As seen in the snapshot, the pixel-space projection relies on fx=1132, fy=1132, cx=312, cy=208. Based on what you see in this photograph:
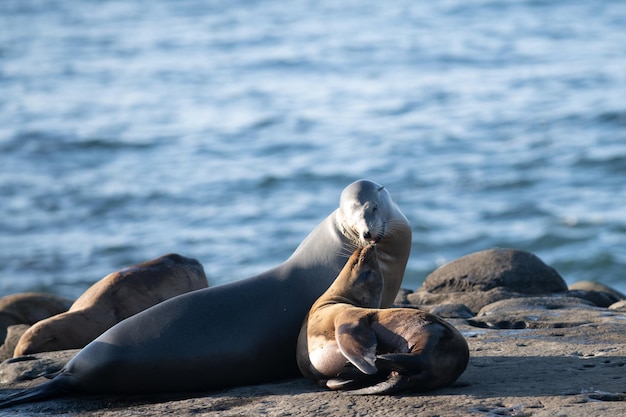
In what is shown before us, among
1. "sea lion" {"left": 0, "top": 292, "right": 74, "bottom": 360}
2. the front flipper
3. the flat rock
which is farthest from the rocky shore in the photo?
Result: "sea lion" {"left": 0, "top": 292, "right": 74, "bottom": 360}

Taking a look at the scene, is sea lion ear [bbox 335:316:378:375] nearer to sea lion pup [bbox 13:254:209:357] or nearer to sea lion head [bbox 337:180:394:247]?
sea lion head [bbox 337:180:394:247]

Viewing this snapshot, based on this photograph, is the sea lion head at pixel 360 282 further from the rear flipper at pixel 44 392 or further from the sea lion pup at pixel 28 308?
the sea lion pup at pixel 28 308

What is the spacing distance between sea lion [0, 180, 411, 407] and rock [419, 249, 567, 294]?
223 centimetres

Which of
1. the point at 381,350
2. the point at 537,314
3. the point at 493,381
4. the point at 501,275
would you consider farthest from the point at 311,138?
the point at 381,350

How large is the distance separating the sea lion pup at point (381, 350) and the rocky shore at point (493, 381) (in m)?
0.07

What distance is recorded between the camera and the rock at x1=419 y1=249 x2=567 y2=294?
25.7 feet

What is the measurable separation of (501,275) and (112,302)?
2684 millimetres

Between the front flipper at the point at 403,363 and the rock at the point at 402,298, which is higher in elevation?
the front flipper at the point at 403,363

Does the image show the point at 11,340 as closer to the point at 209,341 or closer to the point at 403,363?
the point at 209,341

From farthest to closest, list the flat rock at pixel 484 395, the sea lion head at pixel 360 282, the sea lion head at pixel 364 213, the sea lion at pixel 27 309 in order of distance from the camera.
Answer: the sea lion at pixel 27 309
the sea lion head at pixel 364 213
the sea lion head at pixel 360 282
the flat rock at pixel 484 395

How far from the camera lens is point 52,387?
5.55 metres

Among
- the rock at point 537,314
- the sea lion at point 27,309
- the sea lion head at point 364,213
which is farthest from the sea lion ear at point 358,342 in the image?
the sea lion at point 27,309

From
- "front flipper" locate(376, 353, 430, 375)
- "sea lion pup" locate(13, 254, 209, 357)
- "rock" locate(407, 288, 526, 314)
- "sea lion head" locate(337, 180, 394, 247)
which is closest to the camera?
"front flipper" locate(376, 353, 430, 375)

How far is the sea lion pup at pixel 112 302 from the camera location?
6945 mm
